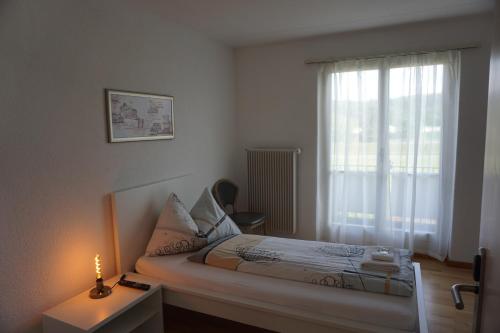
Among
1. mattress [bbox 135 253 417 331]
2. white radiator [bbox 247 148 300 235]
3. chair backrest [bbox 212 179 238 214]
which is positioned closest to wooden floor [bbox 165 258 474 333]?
mattress [bbox 135 253 417 331]

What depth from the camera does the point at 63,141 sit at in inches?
85.4

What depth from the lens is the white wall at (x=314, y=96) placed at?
3322 millimetres

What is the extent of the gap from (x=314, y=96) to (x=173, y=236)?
7.86ft

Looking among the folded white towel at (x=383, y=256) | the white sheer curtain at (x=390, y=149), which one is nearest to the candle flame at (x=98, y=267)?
the folded white towel at (x=383, y=256)

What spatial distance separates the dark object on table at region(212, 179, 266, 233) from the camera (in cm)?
375

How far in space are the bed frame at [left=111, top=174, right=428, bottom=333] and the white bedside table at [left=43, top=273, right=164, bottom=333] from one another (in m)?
0.13

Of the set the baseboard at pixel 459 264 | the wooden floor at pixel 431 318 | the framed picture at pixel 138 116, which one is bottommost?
the wooden floor at pixel 431 318

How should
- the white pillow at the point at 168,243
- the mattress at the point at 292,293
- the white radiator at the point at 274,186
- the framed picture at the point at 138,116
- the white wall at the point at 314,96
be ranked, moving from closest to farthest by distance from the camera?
the mattress at the point at 292,293 < the framed picture at the point at 138,116 < the white pillow at the point at 168,243 < the white wall at the point at 314,96 < the white radiator at the point at 274,186

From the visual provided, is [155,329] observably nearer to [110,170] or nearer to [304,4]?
[110,170]

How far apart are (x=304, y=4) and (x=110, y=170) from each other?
2.12 meters

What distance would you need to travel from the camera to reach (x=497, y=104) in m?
0.89

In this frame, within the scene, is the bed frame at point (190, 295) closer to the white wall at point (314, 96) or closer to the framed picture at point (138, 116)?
the framed picture at point (138, 116)

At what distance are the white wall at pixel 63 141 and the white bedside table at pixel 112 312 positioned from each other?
16 centimetres

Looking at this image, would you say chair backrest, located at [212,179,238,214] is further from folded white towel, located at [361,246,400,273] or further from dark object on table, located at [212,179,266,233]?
folded white towel, located at [361,246,400,273]
